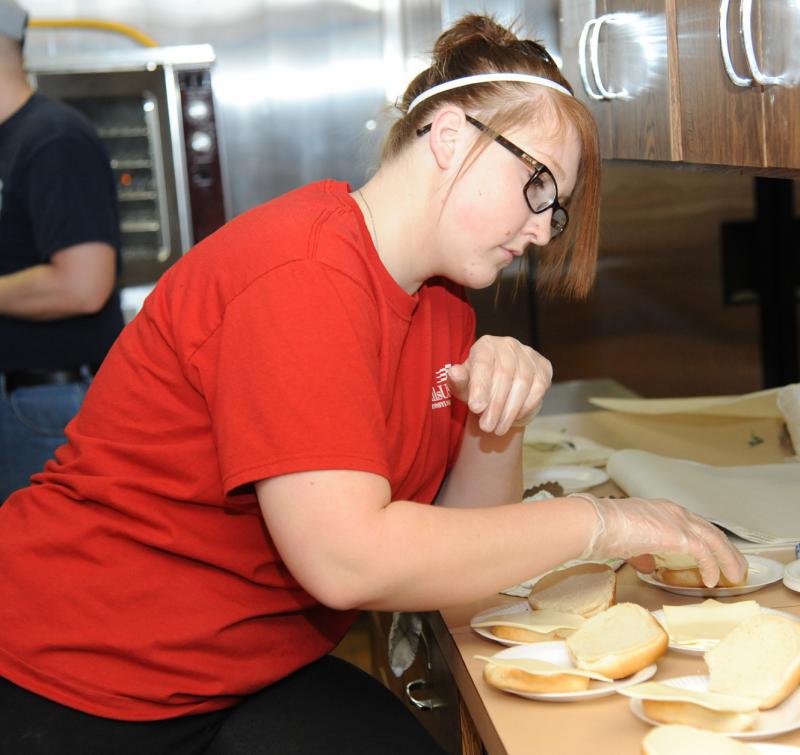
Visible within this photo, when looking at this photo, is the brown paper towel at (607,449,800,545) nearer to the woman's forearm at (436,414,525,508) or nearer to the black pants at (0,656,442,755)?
the woman's forearm at (436,414,525,508)

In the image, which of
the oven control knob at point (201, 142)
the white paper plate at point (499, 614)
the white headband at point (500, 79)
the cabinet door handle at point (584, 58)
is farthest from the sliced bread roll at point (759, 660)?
the oven control knob at point (201, 142)

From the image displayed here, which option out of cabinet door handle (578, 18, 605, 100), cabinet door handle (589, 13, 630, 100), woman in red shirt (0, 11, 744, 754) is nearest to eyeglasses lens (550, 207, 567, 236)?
woman in red shirt (0, 11, 744, 754)

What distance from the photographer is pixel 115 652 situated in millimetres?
1138

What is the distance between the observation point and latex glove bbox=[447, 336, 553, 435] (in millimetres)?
1271

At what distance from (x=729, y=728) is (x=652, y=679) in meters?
0.15

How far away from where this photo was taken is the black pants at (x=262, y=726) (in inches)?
44.1

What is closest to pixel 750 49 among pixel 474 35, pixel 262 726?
pixel 474 35

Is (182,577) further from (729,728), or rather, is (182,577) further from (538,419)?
(538,419)

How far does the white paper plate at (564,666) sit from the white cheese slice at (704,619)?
0.07 meters

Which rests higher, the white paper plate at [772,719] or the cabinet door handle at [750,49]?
the cabinet door handle at [750,49]

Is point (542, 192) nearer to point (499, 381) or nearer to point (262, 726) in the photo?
point (499, 381)

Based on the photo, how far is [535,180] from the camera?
1.16 meters

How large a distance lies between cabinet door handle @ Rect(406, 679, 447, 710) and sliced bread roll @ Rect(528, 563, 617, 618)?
0.31m

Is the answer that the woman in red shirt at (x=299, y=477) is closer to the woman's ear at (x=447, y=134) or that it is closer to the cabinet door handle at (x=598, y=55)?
the woman's ear at (x=447, y=134)
